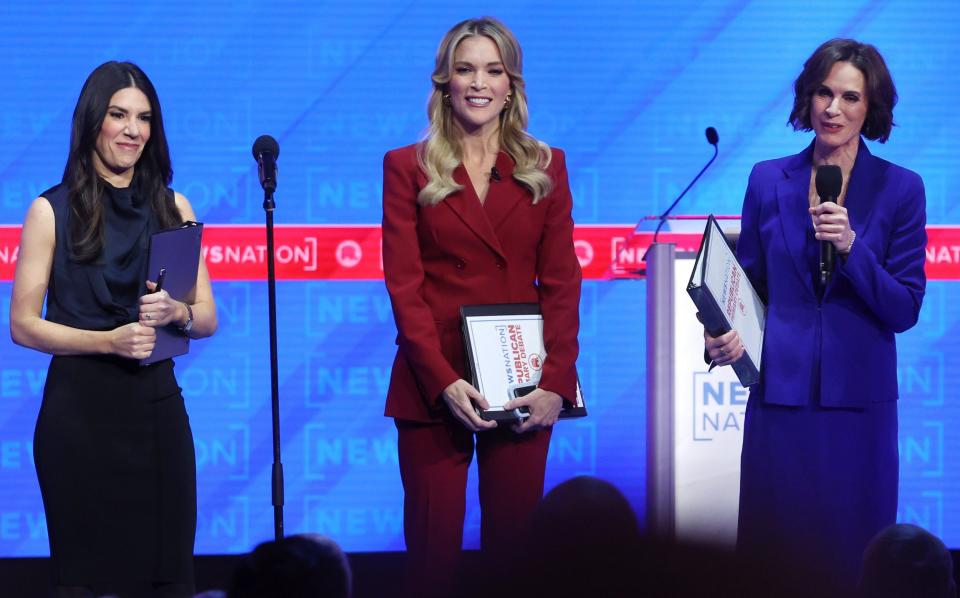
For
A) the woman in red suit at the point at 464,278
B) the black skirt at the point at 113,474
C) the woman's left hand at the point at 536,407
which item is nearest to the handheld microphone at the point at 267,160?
the woman in red suit at the point at 464,278

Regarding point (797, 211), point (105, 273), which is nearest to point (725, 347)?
point (797, 211)

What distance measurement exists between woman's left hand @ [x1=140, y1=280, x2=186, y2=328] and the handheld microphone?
54 centimetres

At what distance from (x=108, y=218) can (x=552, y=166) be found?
1.13 m

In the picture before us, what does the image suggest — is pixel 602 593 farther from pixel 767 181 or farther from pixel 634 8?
pixel 634 8

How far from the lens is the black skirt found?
2.84m

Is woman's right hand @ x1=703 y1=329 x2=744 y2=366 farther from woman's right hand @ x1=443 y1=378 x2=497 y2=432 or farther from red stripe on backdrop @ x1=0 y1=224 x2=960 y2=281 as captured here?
red stripe on backdrop @ x1=0 y1=224 x2=960 y2=281

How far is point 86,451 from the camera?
9.37 feet

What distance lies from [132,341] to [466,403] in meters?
0.83

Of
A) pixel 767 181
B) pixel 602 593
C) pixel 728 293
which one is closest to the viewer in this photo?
pixel 602 593

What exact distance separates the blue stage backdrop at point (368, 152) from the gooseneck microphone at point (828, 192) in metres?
2.19

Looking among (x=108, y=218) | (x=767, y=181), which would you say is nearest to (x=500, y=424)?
(x=767, y=181)

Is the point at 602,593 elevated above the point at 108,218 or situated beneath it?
situated beneath

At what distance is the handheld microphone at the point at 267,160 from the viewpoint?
334 cm

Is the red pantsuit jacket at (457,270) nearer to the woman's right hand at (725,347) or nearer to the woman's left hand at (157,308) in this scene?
the woman's right hand at (725,347)
